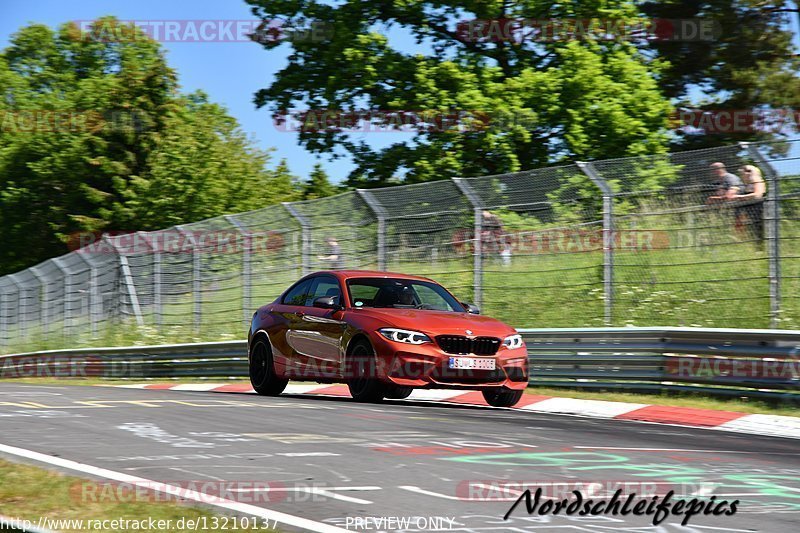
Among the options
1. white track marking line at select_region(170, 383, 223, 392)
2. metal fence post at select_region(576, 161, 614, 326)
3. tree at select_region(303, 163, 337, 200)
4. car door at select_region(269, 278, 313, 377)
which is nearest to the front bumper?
car door at select_region(269, 278, 313, 377)

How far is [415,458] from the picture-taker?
310 inches

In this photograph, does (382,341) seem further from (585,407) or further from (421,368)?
(585,407)

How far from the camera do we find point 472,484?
676cm

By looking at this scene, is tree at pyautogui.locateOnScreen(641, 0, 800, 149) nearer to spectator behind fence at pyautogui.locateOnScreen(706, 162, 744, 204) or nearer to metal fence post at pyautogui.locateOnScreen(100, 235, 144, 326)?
metal fence post at pyautogui.locateOnScreen(100, 235, 144, 326)

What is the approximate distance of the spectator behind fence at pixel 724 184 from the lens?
1419cm

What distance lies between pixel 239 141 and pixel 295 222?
39.4m

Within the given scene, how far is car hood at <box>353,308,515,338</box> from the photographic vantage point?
12508 mm

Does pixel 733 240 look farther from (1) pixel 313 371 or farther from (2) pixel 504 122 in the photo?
(2) pixel 504 122

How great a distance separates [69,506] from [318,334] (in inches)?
311

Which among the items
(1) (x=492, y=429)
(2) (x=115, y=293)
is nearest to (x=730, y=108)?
(2) (x=115, y=293)

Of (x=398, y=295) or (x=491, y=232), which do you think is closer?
(x=398, y=295)

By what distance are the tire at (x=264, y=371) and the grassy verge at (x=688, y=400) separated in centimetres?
315

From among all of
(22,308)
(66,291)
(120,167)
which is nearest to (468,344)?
(66,291)

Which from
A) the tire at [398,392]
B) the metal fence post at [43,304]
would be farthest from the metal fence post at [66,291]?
the tire at [398,392]
